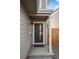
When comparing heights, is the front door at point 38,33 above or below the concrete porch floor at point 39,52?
above

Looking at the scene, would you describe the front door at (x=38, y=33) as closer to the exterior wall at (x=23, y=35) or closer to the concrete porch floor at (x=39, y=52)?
the concrete porch floor at (x=39, y=52)

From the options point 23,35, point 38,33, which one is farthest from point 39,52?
point 38,33

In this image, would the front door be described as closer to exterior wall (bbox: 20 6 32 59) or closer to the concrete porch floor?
the concrete porch floor

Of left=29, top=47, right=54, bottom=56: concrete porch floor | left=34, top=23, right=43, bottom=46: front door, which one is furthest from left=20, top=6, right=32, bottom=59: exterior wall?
left=34, top=23, right=43, bottom=46: front door

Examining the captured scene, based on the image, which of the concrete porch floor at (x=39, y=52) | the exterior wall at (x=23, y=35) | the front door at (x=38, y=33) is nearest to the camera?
the exterior wall at (x=23, y=35)

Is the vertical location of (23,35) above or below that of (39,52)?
above

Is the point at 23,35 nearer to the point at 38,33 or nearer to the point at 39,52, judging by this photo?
the point at 39,52

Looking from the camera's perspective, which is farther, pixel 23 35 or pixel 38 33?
pixel 38 33

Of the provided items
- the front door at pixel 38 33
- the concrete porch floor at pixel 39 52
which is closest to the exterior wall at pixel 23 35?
the concrete porch floor at pixel 39 52

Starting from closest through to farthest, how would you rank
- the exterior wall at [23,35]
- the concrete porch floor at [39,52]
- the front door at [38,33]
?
1. the exterior wall at [23,35]
2. the concrete porch floor at [39,52]
3. the front door at [38,33]

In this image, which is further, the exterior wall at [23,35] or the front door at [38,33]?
the front door at [38,33]
